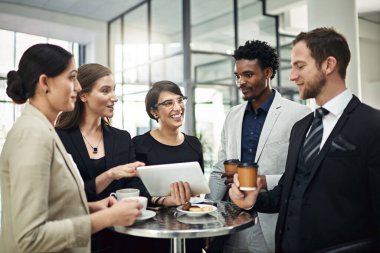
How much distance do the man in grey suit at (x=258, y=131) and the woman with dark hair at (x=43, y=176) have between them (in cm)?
88

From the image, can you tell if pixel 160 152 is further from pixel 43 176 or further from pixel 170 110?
pixel 43 176

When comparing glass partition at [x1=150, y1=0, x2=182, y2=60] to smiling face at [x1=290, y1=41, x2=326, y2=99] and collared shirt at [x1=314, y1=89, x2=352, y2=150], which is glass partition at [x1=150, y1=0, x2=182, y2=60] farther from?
collared shirt at [x1=314, y1=89, x2=352, y2=150]

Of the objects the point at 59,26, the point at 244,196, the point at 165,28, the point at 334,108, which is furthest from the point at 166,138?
the point at 59,26

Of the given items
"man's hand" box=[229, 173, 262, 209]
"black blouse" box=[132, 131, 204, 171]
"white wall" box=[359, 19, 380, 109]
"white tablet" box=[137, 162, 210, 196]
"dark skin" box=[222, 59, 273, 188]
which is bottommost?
"man's hand" box=[229, 173, 262, 209]

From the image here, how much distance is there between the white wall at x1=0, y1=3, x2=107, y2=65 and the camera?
727 cm

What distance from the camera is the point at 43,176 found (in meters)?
1.15

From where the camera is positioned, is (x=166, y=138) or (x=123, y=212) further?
(x=166, y=138)

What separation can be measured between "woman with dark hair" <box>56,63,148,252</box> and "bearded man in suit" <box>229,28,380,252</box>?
0.77 metres

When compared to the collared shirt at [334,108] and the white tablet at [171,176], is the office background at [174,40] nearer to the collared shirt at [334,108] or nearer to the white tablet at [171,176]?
the white tablet at [171,176]

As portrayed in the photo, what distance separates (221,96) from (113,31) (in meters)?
3.84

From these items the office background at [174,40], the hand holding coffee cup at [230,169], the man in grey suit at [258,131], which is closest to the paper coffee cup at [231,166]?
the hand holding coffee cup at [230,169]

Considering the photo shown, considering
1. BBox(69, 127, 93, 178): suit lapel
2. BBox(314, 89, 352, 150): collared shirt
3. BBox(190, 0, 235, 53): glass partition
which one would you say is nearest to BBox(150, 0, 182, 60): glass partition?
BBox(190, 0, 235, 53): glass partition

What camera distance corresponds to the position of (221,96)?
659cm

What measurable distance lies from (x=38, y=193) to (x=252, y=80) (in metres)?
1.54
